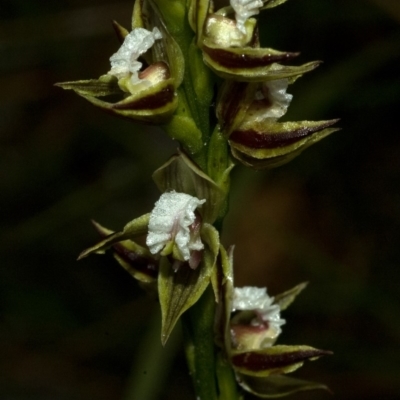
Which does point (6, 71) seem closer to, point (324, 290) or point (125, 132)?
point (125, 132)

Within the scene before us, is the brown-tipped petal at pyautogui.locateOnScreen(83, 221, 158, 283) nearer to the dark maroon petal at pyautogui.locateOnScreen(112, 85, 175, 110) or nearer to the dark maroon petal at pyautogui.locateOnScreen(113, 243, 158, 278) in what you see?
the dark maroon petal at pyautogui.locateOnScreen(113, 243, 158, 278)

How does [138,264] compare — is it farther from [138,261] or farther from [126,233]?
[126,233]

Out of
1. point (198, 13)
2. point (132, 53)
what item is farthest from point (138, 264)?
point (198, 13)

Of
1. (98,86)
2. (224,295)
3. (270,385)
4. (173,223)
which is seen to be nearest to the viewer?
(173,223)

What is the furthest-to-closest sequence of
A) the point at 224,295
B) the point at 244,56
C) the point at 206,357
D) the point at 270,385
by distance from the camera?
1. the point at 270,385
2. the point at 206,357
3. the point at 224,295
4. the point at 244,56

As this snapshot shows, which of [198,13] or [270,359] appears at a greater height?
[198,13]

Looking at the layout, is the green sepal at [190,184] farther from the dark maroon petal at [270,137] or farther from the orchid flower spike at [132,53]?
the orchid flower spike at [132,53]

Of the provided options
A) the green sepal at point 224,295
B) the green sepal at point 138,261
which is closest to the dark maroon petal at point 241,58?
the green sepal at point 224,295
